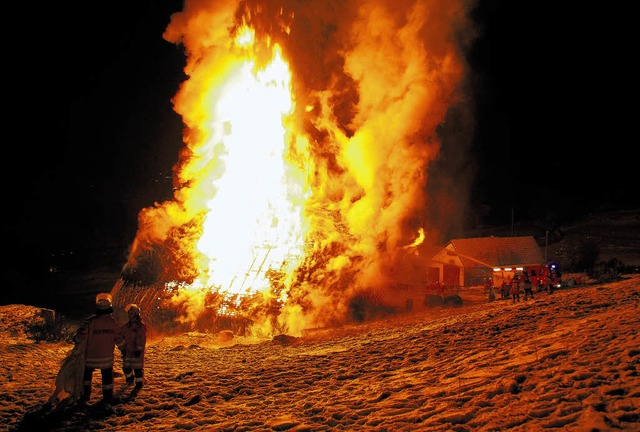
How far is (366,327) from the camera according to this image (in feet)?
46.7

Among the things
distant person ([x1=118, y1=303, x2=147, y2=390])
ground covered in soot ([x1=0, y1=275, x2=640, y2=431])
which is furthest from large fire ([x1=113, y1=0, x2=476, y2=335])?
distant person ([x1=118, y1=303, x2=147, y2=390])

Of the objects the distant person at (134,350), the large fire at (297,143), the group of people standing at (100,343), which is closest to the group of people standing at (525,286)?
the large fire at (297,143)

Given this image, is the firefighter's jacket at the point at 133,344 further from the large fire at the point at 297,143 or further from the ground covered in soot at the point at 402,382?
the large fire at the point at 297,143

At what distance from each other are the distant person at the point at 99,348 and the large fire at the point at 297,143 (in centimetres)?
1010

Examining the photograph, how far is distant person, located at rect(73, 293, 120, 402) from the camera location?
23.4 ft

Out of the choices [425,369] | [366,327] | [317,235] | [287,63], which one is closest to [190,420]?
[425,369]

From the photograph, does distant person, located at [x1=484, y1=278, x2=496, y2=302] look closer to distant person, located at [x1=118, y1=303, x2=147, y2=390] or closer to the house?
the house

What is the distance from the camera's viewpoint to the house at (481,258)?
95.8ft

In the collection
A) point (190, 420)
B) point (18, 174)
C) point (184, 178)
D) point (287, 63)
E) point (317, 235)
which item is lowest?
point (190, 420)

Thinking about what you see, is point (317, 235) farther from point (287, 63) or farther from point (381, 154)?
point (287, 63)

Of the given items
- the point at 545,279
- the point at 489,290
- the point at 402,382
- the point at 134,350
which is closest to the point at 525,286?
the point at 545,279

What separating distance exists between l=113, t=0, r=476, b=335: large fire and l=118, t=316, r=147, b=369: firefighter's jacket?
9.39m

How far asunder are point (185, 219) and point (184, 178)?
159 cm

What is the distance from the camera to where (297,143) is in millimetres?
18125
